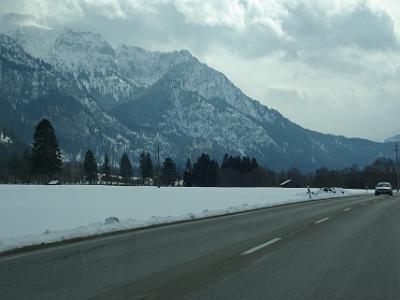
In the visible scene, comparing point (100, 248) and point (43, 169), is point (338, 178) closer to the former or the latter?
point (43, 169)

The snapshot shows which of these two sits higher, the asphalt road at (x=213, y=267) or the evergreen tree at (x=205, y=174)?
the evergreen tree at (x=205, y=174)

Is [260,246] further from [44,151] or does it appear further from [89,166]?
[89,166]

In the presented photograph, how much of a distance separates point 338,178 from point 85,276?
494 feet

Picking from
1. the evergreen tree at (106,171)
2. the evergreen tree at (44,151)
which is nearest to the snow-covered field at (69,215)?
the evergreen tree at (44,151)

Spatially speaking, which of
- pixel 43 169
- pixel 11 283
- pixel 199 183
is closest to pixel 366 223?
pixel 11 283

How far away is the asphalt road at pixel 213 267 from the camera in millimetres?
7906

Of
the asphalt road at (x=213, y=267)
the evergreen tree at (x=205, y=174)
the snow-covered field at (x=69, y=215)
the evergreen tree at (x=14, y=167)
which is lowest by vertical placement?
the asphalt road at (x=213, y=267)

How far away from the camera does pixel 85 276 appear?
9.25 meters

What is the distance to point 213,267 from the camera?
10133 mm

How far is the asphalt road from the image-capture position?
25.9 ft

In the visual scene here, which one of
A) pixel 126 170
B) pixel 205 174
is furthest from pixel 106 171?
pixel 205 174

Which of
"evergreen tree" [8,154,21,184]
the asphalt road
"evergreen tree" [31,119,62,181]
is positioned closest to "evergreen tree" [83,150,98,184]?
"evergreen tree" [8,154,21,184]

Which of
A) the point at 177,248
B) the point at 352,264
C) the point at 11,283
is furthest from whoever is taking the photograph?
the point at 177,248

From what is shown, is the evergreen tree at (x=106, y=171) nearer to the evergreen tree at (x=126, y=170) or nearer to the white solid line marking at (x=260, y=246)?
the evergreen tree at (x=126, y=170)
